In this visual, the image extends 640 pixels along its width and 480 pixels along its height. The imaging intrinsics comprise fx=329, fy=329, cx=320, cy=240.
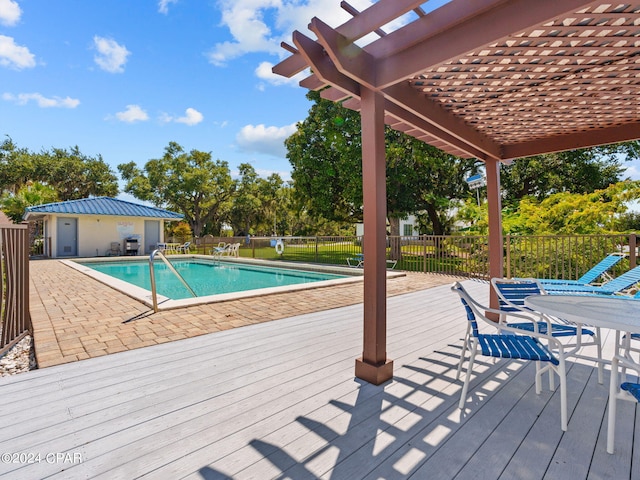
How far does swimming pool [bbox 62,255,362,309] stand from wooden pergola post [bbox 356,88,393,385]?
329cm

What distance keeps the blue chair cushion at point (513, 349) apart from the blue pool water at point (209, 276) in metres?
6.68

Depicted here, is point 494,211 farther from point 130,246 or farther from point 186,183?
point 186,183

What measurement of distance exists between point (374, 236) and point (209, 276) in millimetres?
9262

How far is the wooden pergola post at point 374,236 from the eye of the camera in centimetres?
246

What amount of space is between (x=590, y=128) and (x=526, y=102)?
4.84 ft

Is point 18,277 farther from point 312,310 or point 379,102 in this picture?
point 379,102

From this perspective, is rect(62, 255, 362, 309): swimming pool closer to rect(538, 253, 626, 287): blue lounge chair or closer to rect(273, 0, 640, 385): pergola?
rect(273, 0, 640, 385): pergola

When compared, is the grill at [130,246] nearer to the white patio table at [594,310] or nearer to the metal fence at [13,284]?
the metal fence at [13,284]

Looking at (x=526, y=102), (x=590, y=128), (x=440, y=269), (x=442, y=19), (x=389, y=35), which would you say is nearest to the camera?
(x=442, y=19)

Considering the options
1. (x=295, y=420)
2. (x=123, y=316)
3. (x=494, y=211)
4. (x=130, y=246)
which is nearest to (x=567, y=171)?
(x=494, y=211)

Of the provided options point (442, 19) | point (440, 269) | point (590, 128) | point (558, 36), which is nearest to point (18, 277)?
point (442, 19)

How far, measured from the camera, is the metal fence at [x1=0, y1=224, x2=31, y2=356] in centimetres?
313

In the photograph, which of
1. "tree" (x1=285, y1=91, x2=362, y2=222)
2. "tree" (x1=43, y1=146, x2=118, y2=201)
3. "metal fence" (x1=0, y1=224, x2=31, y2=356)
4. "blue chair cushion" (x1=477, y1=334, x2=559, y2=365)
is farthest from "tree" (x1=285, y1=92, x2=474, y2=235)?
"tree" (x1=43, y1=146, x2=118, y2=201)

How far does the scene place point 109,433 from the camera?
5.96 ft
